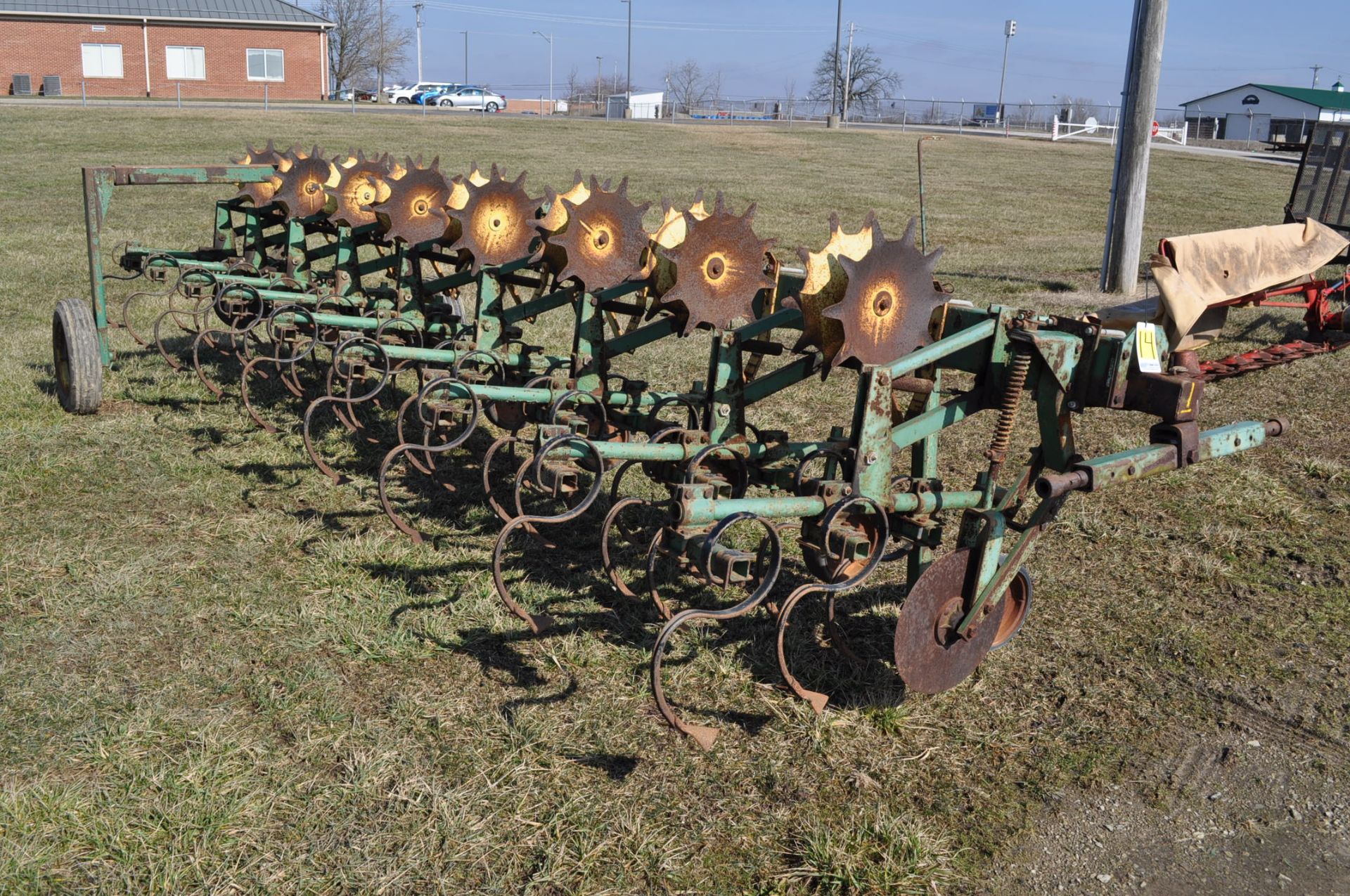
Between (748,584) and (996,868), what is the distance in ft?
5.91

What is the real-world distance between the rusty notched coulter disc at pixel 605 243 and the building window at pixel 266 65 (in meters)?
53.4

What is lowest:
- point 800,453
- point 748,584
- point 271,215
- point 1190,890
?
point 1190,890

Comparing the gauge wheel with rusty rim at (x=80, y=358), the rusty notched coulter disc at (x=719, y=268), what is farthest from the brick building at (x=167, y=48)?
the rusty notched coulter disc at (x=719, y=268)

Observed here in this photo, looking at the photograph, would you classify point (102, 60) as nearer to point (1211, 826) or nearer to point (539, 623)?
point (539, 623)

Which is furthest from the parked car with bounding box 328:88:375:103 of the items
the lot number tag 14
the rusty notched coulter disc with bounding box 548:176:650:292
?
the lot number tag 14

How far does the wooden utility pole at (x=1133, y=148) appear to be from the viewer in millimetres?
11672

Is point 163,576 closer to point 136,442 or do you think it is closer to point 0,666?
point 0,666

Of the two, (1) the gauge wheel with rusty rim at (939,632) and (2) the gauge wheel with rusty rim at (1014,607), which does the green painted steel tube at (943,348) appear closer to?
(1) the gauge wheel with rusty rim at (939,632)

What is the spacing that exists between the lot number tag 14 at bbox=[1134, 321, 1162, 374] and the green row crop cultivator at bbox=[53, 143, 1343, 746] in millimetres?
11

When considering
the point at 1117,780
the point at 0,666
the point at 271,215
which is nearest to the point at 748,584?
the point at 1117,780

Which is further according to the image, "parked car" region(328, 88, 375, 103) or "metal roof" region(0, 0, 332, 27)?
"parked car" region(328, 88, 375, 103)

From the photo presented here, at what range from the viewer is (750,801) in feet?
12.0

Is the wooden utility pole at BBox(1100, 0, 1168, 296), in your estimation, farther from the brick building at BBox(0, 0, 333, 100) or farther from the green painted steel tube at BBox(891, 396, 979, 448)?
the brick building at BBox(0, 0, 333, 100)

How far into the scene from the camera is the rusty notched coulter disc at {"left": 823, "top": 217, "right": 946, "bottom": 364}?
4.28 m
